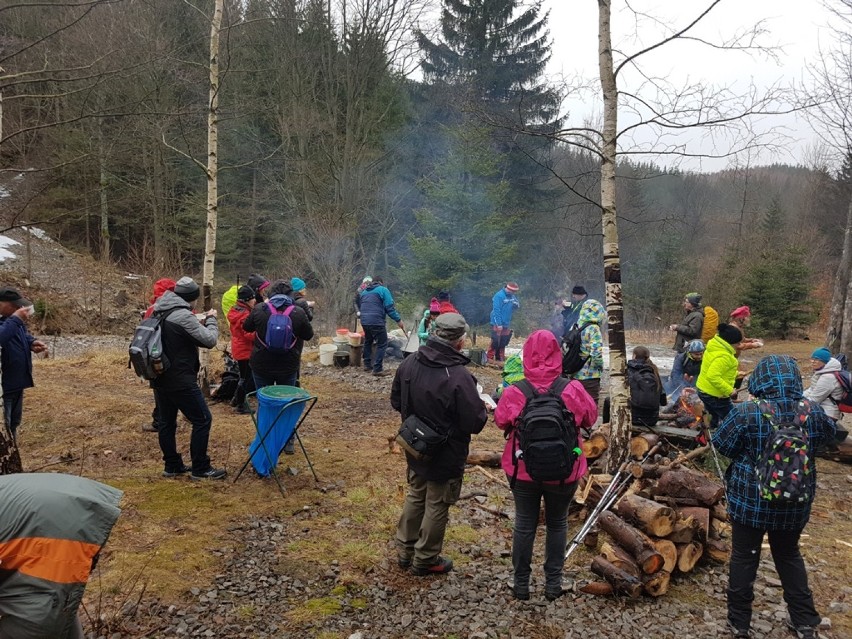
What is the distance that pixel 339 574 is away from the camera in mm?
3908

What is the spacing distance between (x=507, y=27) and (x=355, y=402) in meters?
18.3

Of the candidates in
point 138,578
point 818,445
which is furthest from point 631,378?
point 138,578

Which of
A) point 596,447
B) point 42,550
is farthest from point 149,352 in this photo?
point 596,447

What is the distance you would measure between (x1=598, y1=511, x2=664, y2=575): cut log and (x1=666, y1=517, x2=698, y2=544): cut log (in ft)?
0.78

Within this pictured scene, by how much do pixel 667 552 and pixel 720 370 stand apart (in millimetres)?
3011

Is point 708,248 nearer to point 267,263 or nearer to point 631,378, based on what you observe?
point 267,263

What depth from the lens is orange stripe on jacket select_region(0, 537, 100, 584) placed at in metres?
1.96

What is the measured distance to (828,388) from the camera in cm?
682

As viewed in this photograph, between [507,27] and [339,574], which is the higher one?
[507,27]

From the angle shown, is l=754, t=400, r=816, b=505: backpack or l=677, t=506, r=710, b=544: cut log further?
l=677, t=506, r=710, b=544: cut log

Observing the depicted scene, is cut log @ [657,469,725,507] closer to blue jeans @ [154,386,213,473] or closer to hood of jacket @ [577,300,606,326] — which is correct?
hood of jacket @ [577,300,606,326]

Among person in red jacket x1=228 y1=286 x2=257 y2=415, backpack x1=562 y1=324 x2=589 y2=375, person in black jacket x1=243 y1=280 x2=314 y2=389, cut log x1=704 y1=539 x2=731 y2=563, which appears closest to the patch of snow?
person in red jacket x1=228 y1=286 x2=257 y2=415

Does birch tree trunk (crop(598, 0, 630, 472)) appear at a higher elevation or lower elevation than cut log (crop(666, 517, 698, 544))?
higher

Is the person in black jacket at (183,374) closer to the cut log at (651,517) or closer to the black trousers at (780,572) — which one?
the cut log at (651,517)
